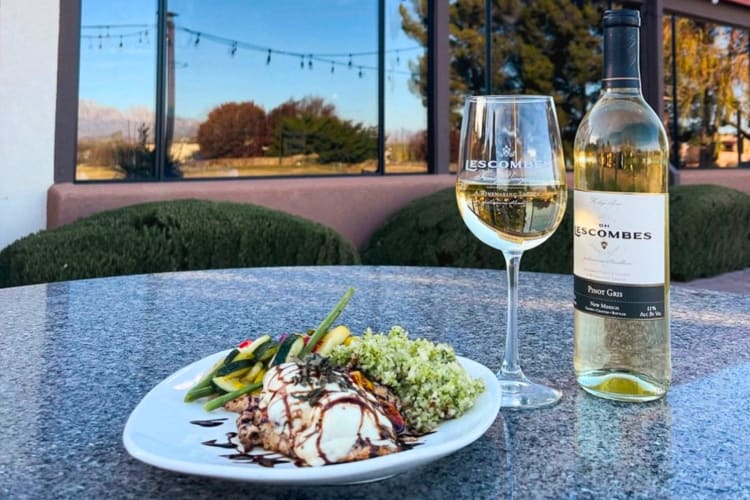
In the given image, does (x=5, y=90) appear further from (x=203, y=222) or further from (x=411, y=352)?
(x=411, y=352)

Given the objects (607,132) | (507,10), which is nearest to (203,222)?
(607,132)

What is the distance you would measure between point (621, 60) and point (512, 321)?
0.39 metres

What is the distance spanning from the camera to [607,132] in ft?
3.13

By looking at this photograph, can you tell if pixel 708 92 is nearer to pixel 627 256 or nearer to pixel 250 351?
pixel 627 256

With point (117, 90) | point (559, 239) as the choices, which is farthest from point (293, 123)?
point (559, 239)

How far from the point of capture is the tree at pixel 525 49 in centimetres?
753

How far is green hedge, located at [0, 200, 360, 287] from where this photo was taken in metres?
3.69

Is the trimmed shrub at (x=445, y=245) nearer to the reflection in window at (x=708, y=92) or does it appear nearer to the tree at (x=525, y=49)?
the tree at (x=525, y=49)

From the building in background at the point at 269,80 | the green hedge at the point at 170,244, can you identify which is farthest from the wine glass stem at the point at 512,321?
the building in background at the point at 269,80

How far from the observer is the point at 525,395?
3.05 ft

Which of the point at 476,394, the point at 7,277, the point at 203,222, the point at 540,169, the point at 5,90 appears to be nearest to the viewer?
the point at 476,394

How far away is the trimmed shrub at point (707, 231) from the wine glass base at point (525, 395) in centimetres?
551

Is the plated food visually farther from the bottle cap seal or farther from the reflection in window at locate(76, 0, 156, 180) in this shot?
the reflection in window at locate(76, 0, 156, 180)

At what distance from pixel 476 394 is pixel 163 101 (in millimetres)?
5492
